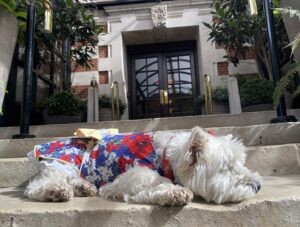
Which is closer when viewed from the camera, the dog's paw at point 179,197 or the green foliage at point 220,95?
the dog's paw at point 179,197

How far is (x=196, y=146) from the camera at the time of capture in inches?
69.7

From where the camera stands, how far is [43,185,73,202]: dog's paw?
183 cm

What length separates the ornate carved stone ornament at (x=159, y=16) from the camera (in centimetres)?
807

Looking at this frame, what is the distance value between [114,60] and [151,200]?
6.84 metres

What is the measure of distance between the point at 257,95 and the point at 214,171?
12.8 feet

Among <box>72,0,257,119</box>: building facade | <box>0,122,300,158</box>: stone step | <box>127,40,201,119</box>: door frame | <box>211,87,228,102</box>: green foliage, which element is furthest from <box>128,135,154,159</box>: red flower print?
<box>127,40,201,119</box>: door frame

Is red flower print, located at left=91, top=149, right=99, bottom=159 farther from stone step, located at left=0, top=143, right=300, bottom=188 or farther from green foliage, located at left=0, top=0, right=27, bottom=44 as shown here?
green foliage, located at left=0, top=0, right=27, bottom=44

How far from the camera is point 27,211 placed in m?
1.62

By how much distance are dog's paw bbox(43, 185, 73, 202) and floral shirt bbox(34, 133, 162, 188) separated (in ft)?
1.05

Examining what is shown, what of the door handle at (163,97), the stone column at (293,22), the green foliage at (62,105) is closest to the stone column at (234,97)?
the stone column at (293,22)

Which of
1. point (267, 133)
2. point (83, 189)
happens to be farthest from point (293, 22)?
point (83, 189)

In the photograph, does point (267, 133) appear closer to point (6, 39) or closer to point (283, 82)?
point (283, 82)

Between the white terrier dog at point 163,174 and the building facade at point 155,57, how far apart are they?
18.0 ft

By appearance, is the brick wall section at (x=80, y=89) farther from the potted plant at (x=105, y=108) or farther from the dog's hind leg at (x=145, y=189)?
the dog's hind leg at (x=145, y=189)
